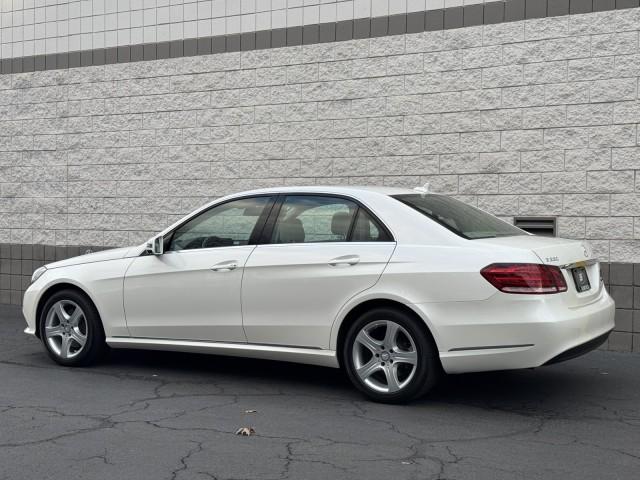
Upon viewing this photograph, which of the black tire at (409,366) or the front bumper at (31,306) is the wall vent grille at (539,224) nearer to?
the black tire at (409,366)

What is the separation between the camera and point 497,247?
6422 mm

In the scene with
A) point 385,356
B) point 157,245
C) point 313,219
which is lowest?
point 385,356

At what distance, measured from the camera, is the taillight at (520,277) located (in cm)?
A: 626

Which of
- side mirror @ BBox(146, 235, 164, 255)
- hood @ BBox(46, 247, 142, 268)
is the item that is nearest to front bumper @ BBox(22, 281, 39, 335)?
hood @ BBox(46, 247, 142, 268)

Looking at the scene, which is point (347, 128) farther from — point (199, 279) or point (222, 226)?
point (199, 279)

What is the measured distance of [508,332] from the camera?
625cm

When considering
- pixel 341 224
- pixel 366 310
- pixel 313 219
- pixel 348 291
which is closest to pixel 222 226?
pixel 313 219

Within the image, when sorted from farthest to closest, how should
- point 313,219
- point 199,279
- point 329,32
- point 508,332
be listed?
point 329,32 → point 199,279 → point 313,219 → point 508,332

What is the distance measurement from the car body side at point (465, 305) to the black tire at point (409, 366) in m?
0.08

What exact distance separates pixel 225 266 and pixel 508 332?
2.33 meters

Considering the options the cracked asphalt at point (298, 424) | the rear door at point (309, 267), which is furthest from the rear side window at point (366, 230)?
the cracked asphalt at point (298, 424)

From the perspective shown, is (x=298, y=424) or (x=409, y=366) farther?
(x=409, y=366)

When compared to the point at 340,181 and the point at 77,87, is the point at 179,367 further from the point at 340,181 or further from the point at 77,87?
the point at 77,87

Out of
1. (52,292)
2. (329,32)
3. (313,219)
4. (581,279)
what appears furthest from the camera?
(329,32)
